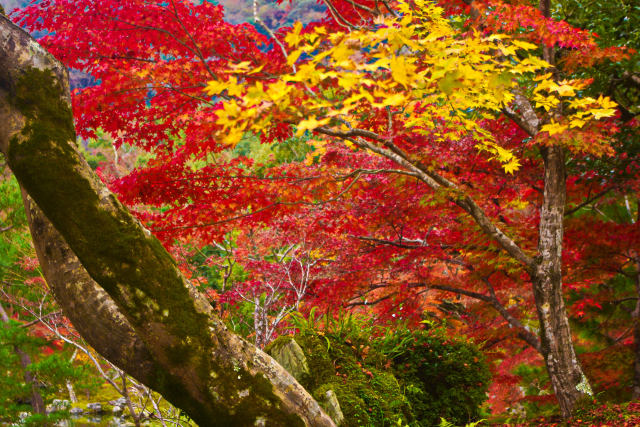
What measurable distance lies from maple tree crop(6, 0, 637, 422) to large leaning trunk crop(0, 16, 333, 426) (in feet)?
3.88

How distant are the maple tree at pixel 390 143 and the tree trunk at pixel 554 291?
1 cm

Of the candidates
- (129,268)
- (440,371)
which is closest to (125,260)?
(129,268)

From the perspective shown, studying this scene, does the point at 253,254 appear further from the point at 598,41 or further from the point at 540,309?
the point at 598,41

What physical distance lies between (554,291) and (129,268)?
4.47 meters

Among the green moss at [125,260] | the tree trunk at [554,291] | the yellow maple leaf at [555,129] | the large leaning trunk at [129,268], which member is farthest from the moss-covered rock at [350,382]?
the yellow maple leaf at [555,129]

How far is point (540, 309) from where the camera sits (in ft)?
16.4

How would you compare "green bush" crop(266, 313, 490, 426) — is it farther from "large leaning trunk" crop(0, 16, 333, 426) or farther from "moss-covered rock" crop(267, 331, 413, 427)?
"large leaning trunk" crop(0, 16, 333, 426)

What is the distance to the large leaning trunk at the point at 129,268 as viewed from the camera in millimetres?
2250

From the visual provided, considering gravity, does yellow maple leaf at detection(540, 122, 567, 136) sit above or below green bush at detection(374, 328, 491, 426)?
above

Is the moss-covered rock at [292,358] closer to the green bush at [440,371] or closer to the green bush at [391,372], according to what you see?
the green bush at [391,372]

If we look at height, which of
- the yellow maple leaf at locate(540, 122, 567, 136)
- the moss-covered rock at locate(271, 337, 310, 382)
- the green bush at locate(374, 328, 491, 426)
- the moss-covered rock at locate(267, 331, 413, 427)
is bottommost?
the green bush at locate(374, 328, 491, 426)

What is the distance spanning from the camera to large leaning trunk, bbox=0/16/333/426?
225cm

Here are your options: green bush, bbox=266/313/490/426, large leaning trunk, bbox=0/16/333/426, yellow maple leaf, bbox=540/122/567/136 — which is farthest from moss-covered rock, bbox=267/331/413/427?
yellow maple leaf, bbox=540/122/567/136

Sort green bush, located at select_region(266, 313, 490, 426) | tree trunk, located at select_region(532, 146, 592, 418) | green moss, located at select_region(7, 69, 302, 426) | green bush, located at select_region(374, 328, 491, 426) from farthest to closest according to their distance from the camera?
tree trunk, located at select_region(532, 146, 592, 418), green bush, located at select_region(374, 328, 491, 426), green bush, located at select_region(266, 313, 490, 426), green moss, located at select_region(7, 69, 302, 426)
